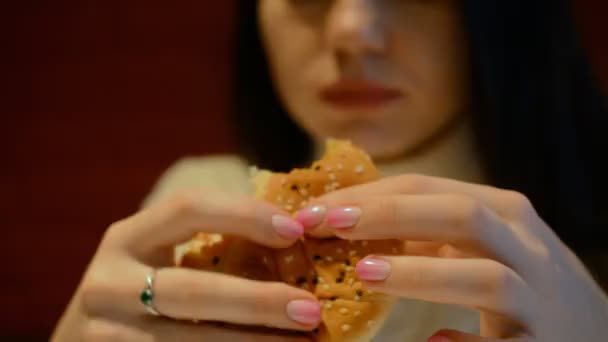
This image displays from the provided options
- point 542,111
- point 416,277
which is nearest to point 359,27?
point 542,111

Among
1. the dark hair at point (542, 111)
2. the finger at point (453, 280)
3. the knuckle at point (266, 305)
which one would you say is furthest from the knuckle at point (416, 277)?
the dark hair at point (542, 111)

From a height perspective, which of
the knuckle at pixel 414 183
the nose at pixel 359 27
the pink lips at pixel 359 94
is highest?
the nose at pixel 359 27

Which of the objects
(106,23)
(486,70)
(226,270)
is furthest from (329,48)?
(106,23)

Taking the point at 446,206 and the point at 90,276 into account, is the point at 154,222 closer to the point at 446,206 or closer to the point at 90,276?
the point at 90,276

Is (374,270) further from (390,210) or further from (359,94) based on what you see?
(359,94)

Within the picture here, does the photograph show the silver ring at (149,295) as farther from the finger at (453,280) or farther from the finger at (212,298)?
the finger at (453,280)

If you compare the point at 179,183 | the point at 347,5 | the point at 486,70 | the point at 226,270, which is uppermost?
the point at 347,5

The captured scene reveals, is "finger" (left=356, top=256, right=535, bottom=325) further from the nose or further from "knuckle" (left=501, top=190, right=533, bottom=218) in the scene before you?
the nose
